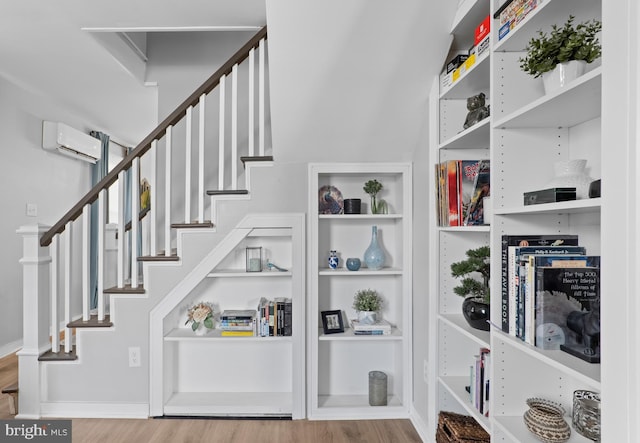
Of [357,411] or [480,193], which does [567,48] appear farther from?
[357,411]

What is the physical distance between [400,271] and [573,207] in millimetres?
1554

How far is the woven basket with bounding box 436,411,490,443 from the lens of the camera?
169 centimetres

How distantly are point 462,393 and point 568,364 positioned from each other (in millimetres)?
862

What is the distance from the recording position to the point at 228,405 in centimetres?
253

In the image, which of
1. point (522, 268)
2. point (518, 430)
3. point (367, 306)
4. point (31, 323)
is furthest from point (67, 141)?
point (518, 430)

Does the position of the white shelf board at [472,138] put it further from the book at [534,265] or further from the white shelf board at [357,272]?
the white shelf board at [357,272]

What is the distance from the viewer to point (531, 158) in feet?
4.66

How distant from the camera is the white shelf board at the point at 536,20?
1194mm

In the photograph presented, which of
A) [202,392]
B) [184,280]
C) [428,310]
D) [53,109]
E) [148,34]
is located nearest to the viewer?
[428,310]

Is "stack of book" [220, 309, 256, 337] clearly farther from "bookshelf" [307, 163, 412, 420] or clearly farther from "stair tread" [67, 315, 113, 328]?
"stair tread" [67, 315, 113, 328]

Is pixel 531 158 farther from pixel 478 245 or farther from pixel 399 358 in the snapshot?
pixel 399 358
